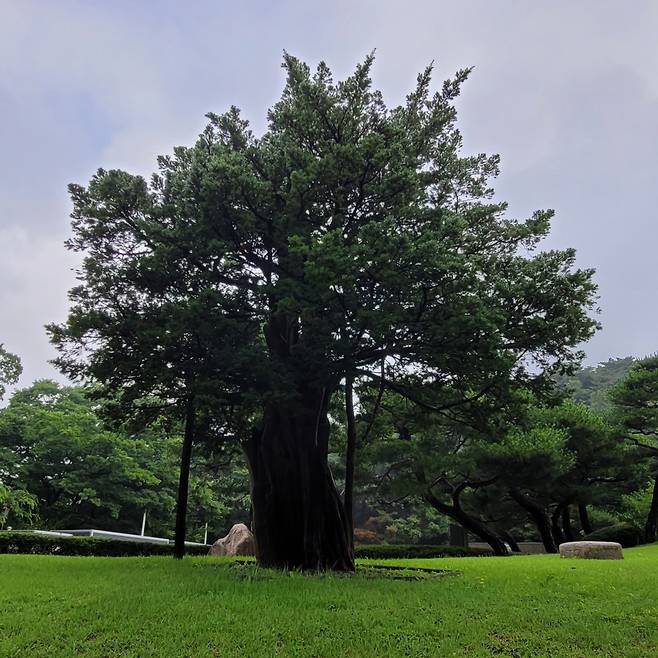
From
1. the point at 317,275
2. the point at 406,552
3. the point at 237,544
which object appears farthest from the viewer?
the point at 406,552

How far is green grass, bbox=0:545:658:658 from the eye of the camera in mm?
4676

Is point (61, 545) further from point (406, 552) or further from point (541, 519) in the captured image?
point (541, 519)

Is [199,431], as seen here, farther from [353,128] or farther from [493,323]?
[353,128]

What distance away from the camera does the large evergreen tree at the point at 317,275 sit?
775 centimetres

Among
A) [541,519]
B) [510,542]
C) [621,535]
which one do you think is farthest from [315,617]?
[510,542]

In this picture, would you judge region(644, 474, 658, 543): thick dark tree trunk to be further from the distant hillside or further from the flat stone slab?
the distant hillside

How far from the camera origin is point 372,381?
11.1m

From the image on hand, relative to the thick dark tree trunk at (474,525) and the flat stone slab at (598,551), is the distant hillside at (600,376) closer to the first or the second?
the thick dark tree trunk at (474,525)

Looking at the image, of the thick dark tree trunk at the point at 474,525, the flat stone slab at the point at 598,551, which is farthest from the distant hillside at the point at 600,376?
the flat stone slab at the point at 598,551

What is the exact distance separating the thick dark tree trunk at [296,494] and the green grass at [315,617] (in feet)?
5.48

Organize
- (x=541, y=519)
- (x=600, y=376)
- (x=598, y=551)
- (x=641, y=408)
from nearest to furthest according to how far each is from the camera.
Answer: (x=598, y=551)
(x=541, y=519)
(x=641, y=408)
(x=600, y=376)

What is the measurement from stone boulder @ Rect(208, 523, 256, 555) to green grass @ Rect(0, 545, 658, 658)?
8509mm

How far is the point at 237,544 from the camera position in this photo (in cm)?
1586

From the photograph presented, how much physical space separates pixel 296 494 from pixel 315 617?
439 cm
